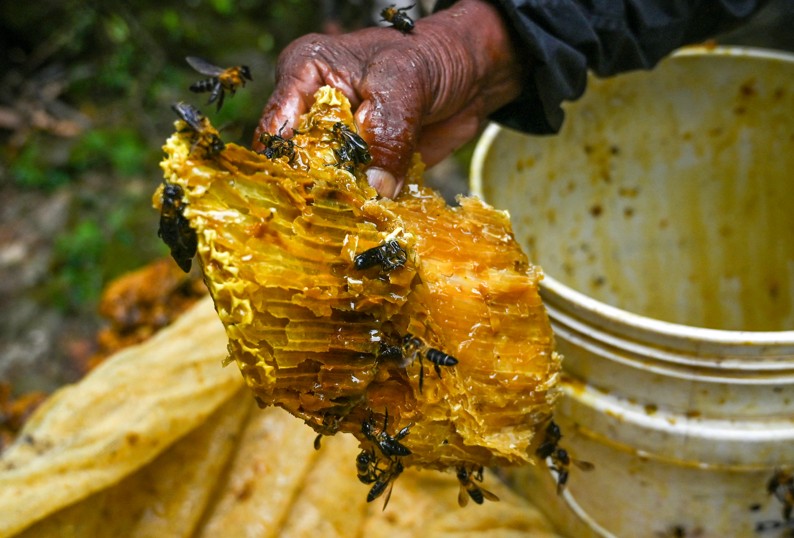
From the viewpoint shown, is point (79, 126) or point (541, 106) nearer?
Answer: point (541, 106)

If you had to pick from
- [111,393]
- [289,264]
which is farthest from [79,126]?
[289,264]

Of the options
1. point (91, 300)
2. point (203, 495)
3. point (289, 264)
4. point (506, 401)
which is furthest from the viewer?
point (91, 300)

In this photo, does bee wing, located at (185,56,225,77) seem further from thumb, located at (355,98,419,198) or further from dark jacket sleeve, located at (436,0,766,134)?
dark jacket sleeve, located at (436,0,766,134)

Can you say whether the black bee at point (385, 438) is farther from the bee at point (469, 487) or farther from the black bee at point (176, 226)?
the black bee at point (176, 226)

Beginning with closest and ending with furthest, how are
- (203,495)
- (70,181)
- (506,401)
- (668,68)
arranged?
1. (506,401)
2. (203,495)
3. (668,68)
4. (70,181)

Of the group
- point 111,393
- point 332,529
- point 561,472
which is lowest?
point 332,529

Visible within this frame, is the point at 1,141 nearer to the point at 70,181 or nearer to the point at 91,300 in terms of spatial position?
the point at 70,181

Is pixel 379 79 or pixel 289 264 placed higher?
pixel 379 79

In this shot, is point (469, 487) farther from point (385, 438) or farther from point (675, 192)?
point (675, 192)
